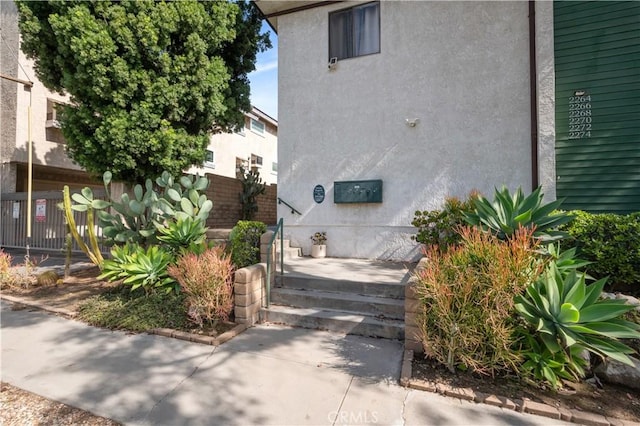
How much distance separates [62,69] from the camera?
251 inches

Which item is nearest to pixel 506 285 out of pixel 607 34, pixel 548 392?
pixel 548 392

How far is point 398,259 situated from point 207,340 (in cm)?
488

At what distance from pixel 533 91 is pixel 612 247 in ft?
12.5

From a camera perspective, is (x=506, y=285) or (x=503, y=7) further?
(x=503, y=7)

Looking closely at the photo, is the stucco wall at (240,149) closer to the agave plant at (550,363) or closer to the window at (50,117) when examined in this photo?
the window at (50,117)

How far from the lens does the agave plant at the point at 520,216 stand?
12.6 feet

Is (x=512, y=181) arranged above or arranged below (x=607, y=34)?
below

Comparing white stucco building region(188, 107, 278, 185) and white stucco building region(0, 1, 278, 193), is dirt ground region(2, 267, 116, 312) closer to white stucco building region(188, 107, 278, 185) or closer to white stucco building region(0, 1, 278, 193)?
white stucco building region(0, 1, 278, 193)

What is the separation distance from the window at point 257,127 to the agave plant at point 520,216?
1713cm

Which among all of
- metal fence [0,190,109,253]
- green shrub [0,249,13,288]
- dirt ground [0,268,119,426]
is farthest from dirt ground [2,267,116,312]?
metal fence [0,190,109,253]

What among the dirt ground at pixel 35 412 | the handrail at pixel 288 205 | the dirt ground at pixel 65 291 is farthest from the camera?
→ the handrail at pixel 288 205

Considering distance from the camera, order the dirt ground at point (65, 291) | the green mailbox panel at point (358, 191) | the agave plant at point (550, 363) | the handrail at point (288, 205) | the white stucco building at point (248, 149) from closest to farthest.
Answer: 1. the agave plant at point (550, 363)
2. the dirt ground at point (65, 291)
3. the green mailbox panel at point (358, 191)
4. the handrail at point (288, 205)
5. the white stucco building at point (248, 149)

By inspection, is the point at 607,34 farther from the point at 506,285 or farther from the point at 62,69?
the point at 62,69

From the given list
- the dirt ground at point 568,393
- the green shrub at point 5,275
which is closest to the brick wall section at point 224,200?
the green shrub at point 5,275
